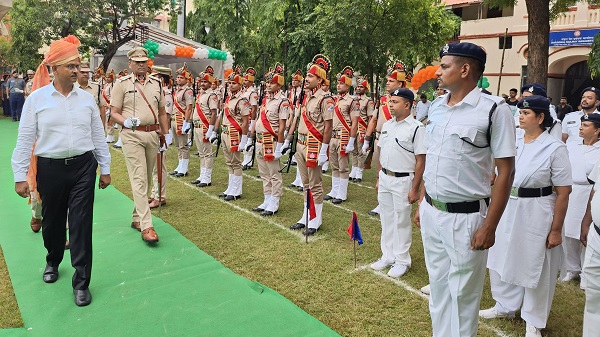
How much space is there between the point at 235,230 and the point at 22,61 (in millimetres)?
19715

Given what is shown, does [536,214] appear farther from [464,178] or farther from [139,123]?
[139,123]

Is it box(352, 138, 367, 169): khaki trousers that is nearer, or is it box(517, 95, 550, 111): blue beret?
box(517, 95, 550, 111): blue beret

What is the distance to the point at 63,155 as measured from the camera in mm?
4098

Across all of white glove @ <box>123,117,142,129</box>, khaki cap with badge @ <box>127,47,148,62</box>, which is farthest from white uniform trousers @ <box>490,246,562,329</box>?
khaki cap with badge @ <box>127,47,148,62</box>

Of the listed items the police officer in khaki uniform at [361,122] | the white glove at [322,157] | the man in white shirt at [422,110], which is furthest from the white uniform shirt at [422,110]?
the white glove at [322,157]

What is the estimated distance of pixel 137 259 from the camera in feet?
17.3

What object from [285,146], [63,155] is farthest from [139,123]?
[285,146]

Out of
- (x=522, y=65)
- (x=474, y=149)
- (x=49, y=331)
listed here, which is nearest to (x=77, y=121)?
(x=49, y=331)

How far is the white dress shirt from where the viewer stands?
402 centimetres

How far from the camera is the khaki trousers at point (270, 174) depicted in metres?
7.16

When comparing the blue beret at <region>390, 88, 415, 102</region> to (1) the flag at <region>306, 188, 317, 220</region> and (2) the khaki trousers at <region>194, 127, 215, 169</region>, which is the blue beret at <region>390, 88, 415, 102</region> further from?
(2) the khaki trousers at <region>194, 127, 215, 169</region>

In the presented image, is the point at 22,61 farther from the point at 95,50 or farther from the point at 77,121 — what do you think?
the point at 77,121

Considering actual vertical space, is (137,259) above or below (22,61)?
below

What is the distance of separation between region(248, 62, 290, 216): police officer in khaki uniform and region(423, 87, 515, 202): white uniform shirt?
4191mm
